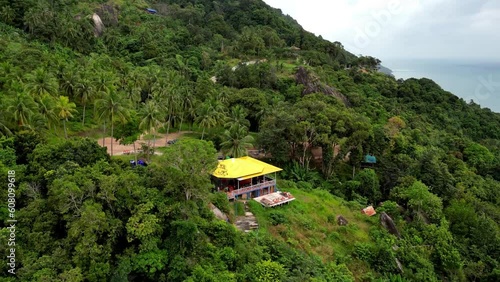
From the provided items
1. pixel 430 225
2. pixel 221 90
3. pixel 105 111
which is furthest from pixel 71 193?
pixel 221 90

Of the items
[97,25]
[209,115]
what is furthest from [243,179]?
[97,25]

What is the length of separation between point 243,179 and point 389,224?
46.8ft

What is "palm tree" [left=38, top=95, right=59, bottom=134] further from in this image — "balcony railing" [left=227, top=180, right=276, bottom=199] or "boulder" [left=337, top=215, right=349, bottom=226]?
"boulder" [left=337, top=215, right=349, bottom=226]

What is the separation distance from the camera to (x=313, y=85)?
66125mm

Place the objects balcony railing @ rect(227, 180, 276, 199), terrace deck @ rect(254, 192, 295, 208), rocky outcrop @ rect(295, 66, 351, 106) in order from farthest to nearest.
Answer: rocky outcrop @ rect(295, 66, 351, 106), terrace deck @ rect(254, 192, 295, 208), balcony railing @ rect(227, 180, 276, 199)

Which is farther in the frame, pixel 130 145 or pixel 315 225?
pixel 130 145

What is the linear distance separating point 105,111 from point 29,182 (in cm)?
1251

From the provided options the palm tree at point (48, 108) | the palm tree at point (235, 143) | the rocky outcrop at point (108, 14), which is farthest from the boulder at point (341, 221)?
the rocky outcrop at point (108, 14)

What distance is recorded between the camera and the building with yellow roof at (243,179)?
102ft

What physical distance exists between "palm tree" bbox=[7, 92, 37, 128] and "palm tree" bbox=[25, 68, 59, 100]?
3640mm

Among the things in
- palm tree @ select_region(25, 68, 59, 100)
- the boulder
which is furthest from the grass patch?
palm tree @ select_region(25, 68, 59, 100)

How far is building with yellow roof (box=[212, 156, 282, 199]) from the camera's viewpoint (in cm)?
3111

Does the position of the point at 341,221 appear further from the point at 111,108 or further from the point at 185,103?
the point at 185,103

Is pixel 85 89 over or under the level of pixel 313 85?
under
